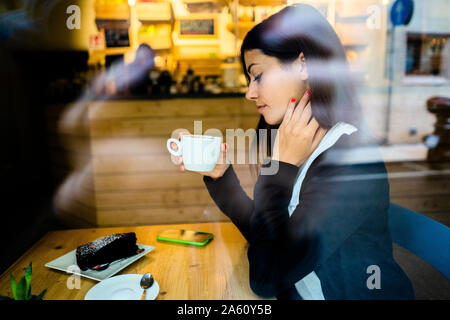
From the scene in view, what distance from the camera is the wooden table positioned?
588mm

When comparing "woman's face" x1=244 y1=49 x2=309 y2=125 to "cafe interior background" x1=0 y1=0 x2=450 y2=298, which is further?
"cafe interior background" x1=0 y1=0 x2=450 y2=298

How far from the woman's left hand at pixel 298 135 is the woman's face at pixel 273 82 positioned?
0.05 m

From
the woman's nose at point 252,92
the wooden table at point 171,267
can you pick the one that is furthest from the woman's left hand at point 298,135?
the wooden table at point 171,267

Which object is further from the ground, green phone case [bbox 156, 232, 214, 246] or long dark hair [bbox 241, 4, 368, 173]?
long dark hair [bbox 241, 4, 368, 173]

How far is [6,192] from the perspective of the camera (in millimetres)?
2336

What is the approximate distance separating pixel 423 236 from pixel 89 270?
0.81 meters

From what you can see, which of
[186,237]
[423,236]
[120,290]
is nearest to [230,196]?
[186,237]

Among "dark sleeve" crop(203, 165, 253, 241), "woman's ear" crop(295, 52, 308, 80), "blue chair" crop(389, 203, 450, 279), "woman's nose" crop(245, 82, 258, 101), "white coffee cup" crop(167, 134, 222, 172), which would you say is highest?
"woman's ear" crop(295, 52, 308, 80)

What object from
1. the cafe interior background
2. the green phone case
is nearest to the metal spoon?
the green phone case

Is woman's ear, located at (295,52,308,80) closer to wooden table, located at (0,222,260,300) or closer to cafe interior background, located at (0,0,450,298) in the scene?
wooden table, located at (0,222,260,300)

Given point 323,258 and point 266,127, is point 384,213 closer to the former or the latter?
point 323,258

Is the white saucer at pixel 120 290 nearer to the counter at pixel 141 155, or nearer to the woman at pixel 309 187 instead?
the woman at pixel 309 187

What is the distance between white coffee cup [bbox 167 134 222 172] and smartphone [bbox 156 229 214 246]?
6.8 inches
